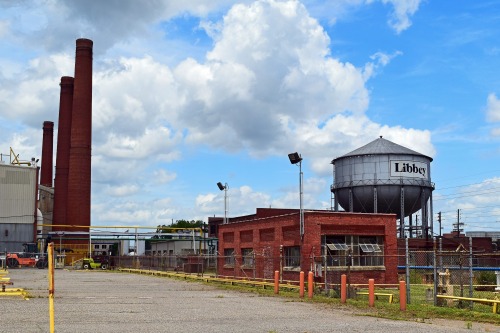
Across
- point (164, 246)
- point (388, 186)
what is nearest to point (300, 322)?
point (388, 186)

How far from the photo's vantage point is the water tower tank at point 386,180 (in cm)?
5459

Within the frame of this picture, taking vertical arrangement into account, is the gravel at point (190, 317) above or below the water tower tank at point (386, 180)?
below

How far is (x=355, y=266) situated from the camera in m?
38.7

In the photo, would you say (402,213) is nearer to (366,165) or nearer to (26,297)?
(366,165)

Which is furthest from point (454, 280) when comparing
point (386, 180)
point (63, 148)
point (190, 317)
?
point (63, 148)

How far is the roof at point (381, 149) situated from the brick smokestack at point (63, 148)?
40.8 m

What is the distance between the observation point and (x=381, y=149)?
2221 inches

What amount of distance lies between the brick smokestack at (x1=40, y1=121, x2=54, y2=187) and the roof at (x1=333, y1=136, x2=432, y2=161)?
51433 mm

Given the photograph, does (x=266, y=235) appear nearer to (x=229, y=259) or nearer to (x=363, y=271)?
(x=229, y=259)

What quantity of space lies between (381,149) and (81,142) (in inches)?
1399

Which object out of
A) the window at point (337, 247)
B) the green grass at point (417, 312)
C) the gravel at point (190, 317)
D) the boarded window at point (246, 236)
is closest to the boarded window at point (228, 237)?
the boarded window at point (246, 236)

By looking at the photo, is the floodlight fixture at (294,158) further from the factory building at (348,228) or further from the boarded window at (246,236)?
the boarded window at (246,236)

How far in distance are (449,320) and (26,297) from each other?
15.8m

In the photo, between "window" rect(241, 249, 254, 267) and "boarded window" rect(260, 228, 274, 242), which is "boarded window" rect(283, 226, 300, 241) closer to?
"boarded window" rect(260, 228, 274, 242)
